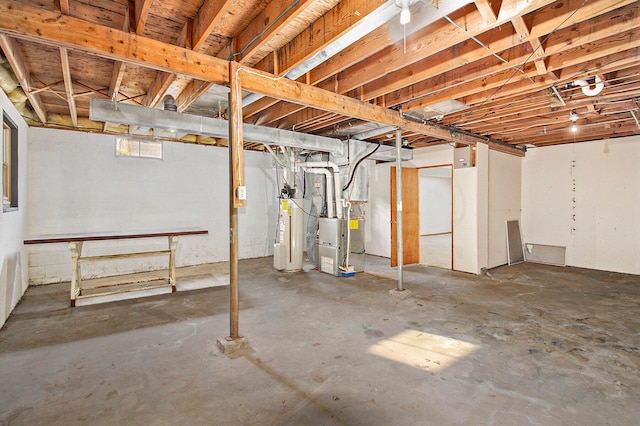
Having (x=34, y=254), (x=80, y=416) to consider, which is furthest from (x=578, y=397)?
(x=34, y=254)

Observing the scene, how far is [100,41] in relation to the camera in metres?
2.21

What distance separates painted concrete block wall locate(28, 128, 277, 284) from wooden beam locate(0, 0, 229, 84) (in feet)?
12.0

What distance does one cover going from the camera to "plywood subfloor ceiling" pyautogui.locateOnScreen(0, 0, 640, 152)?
7.02ft

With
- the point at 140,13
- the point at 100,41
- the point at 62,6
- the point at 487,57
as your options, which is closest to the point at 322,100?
the point at 487,57

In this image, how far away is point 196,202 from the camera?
20.5 feet

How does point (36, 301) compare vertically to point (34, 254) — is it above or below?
below

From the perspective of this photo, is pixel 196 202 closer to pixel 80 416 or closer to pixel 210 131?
pixel 210 131

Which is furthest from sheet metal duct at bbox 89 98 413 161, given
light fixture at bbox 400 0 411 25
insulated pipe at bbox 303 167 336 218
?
light fixture at bbox 400 0 411 25

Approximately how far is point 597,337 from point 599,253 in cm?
405

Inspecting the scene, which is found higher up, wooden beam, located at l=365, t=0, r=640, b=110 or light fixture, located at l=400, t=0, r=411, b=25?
wooden beam, located at l=365, t=0, r=640, b=110

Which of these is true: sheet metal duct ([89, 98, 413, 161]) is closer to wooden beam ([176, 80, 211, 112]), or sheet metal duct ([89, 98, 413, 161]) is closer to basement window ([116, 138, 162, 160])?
wooden beam ([176, 80, 211, 112])

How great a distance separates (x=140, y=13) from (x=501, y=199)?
6.47 metres

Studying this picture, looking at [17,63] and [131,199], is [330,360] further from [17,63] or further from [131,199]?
[131,199]

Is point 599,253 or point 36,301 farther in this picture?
point 599,253
